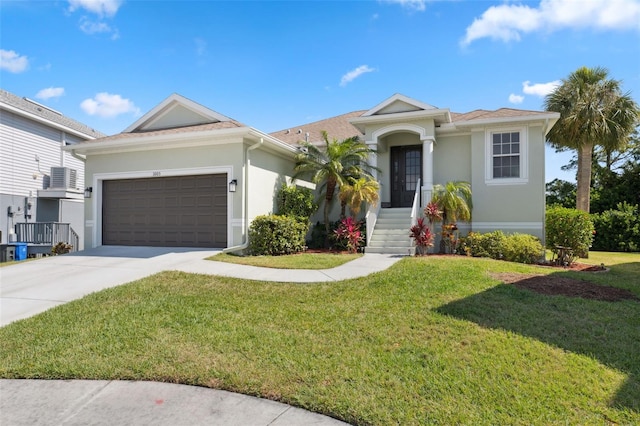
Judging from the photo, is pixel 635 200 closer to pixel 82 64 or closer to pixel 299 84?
pixel 299 84

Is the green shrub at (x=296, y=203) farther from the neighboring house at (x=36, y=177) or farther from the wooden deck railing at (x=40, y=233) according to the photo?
the neighboring house at (x=36, y=177)

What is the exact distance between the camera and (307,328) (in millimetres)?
5211

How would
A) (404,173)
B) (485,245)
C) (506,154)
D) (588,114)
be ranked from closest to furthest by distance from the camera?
(485,245) → (506,154) → (404,173) → (588,114)

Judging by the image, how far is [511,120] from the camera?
12719 mm

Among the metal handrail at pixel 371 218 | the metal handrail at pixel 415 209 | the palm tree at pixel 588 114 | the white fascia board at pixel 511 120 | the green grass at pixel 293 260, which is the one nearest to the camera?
the green grass at pixel 293 260

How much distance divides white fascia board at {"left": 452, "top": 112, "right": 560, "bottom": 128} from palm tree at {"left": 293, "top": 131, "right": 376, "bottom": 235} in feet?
11.0

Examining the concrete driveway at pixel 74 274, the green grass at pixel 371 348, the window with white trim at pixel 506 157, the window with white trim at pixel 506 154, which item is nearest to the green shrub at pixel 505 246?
the window with white trim at pixel 506 157

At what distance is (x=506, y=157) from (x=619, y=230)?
35.8 feet

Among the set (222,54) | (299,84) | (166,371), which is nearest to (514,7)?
(299,84)

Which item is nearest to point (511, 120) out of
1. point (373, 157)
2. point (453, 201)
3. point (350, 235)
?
point (453, 201)

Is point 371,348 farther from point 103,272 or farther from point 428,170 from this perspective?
point 428,170

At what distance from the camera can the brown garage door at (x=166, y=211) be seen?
1214cm

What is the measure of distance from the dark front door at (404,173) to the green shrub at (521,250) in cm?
422

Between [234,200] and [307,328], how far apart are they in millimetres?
7215
